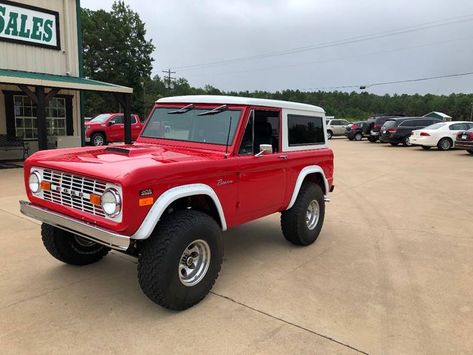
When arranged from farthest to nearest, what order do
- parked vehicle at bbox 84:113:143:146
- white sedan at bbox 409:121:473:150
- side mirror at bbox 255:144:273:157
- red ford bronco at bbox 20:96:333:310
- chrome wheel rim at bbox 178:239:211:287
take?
1. white sedan at bbox 409:121:473:150
2. parked vehicle at bbox 84:113:143:146
3. side mirror at bbox 255:144:273:157
4. chrome wheel rim at bbox 178:239:211:287
5. red ford bronco at bbox 20:96:333:310

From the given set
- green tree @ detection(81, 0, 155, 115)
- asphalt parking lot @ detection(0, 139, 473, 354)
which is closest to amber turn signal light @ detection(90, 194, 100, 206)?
asphalt parking lot @ detection(0, 139, 473, 354)

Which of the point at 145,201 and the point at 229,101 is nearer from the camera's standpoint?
the point at 145,201

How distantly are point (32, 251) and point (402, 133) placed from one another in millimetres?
21762

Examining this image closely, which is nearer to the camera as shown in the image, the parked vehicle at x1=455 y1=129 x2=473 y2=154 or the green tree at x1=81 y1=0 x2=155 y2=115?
the parked vehicle at x1=455 y1=129 x2=473 y2=154

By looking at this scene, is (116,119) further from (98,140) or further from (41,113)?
(41,113)

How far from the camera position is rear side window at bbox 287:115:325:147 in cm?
500

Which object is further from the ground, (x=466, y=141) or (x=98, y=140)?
(x=466, y=141)

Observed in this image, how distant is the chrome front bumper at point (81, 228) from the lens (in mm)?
3039

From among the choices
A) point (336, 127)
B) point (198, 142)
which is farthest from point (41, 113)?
point (336, 127)

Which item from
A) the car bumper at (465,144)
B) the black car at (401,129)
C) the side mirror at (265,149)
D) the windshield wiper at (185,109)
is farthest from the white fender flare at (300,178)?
the black car at (401,129)

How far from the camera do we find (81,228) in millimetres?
3275

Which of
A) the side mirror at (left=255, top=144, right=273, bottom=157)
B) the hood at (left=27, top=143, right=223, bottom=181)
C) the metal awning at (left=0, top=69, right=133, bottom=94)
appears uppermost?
the metal awning at (left=0, top=69, right=133, bottom=94)

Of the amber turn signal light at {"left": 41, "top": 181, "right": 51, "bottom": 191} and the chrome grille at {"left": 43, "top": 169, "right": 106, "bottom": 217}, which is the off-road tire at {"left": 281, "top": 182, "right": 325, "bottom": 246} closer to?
the chrome grille at {"left": 43, "top": 169, "right": 106, "bottom": 217}

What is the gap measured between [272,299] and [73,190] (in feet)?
6.70
